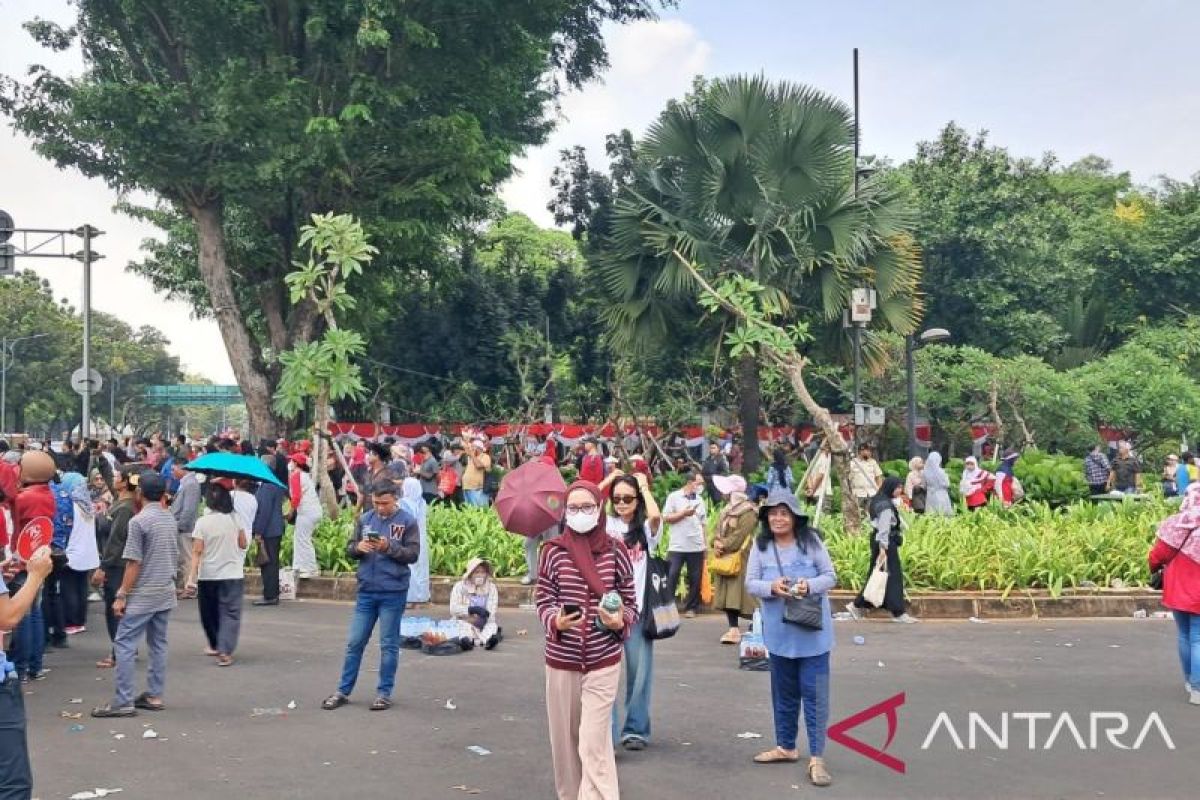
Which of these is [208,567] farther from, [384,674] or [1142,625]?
[1142,625]

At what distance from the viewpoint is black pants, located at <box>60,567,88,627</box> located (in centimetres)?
1046

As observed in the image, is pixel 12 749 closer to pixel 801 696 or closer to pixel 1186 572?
pixel 801 696

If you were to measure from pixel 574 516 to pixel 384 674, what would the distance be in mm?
3166

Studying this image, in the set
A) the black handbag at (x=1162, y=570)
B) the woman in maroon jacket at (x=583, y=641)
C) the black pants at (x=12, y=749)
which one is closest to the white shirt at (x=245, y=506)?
the woman in maroon jacket at (x=583, y=641)

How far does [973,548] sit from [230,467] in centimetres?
817

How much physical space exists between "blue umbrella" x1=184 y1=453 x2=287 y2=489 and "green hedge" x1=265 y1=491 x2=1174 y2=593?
4315 millimetres

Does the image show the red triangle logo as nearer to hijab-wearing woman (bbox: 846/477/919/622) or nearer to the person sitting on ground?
hijab-wearing woman (bbox: 846/477/919/622)

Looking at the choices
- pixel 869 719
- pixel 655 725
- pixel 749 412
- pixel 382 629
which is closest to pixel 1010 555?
pixel 869 719

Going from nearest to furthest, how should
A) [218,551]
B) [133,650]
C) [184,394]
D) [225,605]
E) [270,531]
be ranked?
[133,650] → [218,551] → [225,605] → [270,531] → [184,394]

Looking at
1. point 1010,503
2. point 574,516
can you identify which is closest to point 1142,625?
point 1010,503

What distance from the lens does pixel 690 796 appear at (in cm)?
607

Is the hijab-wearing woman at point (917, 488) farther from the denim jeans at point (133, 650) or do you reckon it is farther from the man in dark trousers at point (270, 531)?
the denim jeans at point (133, 650)

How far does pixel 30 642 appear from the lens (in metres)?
8.65

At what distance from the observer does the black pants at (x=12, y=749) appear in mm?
4406
